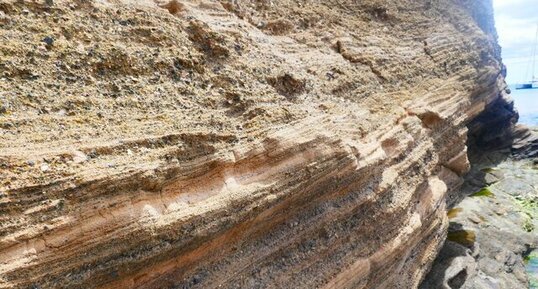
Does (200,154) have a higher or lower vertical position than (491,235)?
higher

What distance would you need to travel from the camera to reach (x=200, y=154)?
5164 mm

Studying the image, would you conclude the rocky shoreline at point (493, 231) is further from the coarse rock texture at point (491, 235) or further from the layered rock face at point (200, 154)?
the layered rock face at point (200, 154)

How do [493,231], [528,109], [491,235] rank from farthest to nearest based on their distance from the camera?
[528,109] < [493,231] < [491,235]

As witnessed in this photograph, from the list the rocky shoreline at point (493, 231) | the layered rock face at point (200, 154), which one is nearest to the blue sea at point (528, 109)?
the rocky shoreline at point (493, 231)

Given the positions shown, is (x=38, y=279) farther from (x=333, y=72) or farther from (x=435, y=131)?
(x=435, y=131)

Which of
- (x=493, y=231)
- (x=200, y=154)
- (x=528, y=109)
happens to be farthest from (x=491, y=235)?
(x=528, y=109)

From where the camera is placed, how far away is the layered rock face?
13.4 ft

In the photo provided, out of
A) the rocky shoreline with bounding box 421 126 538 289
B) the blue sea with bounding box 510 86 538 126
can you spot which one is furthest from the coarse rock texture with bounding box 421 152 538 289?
the blue sea with bounding box 510 86 538 126

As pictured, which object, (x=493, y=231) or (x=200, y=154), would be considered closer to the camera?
(x=200, y=154)

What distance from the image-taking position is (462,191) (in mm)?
15273

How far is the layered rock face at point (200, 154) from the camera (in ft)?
13.4

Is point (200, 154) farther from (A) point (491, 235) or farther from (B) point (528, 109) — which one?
(B) point (528, 109)

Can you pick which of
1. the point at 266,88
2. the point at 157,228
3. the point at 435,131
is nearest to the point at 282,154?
the point at 266,88

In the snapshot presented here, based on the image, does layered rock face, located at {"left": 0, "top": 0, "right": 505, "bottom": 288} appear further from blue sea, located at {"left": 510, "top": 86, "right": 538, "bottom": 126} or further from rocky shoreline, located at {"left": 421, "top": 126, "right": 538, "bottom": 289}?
blue sea, located at {"left": 510, "top": 86, "right": 538, "bottom": 126}
